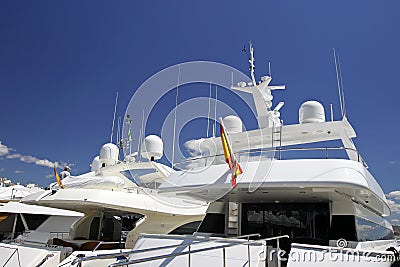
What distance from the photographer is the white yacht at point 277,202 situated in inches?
239

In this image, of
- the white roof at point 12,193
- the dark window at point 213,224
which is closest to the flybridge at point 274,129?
the dark window at point 213,224

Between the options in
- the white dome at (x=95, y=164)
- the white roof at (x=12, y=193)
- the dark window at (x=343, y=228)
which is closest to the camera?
the dark window at (x=343, y=228)

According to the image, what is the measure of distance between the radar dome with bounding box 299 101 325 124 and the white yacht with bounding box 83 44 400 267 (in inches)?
1.1

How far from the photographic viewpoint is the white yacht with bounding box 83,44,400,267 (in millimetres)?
6070

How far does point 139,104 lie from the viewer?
1006cm

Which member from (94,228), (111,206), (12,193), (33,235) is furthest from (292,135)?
(12,193)

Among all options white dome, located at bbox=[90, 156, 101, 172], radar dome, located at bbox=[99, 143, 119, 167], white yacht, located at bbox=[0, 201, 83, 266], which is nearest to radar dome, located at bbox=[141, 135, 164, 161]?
radar dome, located at bbox=[99, 143, 119, 167]

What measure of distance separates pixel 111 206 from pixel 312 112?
7980mm

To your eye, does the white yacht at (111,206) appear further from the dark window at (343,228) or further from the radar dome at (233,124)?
the dark window at (343,228)

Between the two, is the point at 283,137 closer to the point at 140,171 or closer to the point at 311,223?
the point at 311,223

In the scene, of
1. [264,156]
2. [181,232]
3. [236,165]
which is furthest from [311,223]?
[181,232]

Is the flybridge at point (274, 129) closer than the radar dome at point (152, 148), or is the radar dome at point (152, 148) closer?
the flybridge at point (274, 129)

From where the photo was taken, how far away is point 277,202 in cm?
963

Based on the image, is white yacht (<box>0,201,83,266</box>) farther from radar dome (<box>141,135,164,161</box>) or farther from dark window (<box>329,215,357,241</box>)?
dark window (<box>329,215,357,241</box>)
